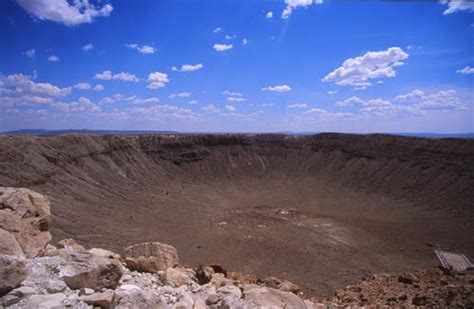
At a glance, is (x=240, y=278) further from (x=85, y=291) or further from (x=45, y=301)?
(x=45, y=301)

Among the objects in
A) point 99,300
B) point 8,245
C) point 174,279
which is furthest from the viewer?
point 8,245

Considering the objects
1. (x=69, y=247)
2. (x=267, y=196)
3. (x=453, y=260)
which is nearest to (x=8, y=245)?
(x=69, y=247)

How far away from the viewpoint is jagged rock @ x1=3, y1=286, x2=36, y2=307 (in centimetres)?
619

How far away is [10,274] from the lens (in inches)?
257

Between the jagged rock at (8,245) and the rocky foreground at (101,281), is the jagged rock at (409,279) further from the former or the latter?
the jagged rock at (8,245)

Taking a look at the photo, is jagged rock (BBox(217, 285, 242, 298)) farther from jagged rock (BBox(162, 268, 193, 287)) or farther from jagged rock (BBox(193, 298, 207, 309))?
jagged rock (BBox(162, 268, 193, 287))

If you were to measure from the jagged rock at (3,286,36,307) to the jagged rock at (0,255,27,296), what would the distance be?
149 millimetres

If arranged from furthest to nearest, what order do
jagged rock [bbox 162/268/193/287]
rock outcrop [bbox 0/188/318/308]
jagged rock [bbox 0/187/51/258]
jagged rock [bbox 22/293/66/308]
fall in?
jagged rock [bbox 0/187/51/258] → jagged rock [bbox 162/268/193/287] → rock outcrop [bbox 0/188/318/308] → jagged rock [bbox 22/293/66/308]

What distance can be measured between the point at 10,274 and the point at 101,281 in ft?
5.31

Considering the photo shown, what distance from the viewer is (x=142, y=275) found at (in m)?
8.41

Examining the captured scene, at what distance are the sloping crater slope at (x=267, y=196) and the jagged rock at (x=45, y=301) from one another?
597 inches

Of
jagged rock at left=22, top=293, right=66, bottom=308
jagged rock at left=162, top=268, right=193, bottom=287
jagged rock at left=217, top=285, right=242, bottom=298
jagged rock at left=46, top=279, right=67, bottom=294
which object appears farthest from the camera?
jagged rock at left=162, top=268, right=193, bottom=287

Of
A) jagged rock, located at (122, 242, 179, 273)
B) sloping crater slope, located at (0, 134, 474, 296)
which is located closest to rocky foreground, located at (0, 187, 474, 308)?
jagged rock, located at (122, 242, 179, 273)

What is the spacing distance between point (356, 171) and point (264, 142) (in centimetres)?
1999
